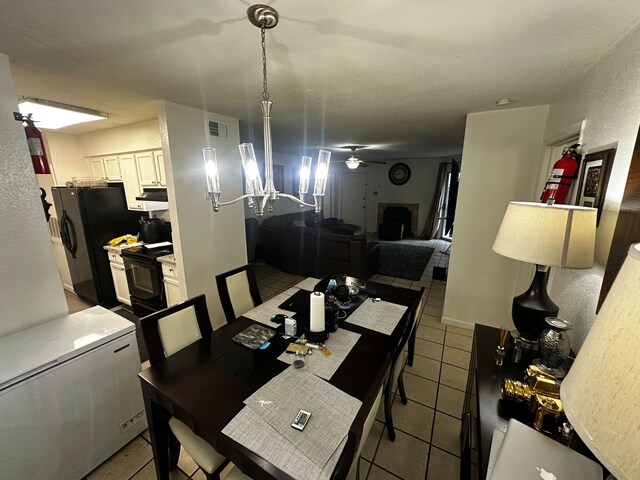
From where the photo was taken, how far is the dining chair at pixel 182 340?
1.16 m

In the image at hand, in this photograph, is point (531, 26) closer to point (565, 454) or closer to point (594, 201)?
point (594, 201)

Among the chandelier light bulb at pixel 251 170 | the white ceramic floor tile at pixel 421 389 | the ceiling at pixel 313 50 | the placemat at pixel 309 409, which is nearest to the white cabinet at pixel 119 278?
the ceiling at pixel 313 50

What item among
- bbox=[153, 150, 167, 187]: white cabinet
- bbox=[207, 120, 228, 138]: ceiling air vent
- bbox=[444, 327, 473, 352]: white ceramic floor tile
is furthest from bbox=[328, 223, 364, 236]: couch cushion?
bbox=[153, 150, 167, 187]: white cabinet

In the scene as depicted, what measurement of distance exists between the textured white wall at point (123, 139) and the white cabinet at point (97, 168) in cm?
9

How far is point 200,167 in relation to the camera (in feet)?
8.54

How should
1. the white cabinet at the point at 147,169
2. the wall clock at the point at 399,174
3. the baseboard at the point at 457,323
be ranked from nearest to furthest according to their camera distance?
the baseboard at the point at 457,323, the white cabinet at the point at 147,169, the wall clock at the point at 399,174

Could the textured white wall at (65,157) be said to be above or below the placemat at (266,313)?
above

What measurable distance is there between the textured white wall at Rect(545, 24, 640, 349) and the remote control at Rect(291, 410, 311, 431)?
140cm

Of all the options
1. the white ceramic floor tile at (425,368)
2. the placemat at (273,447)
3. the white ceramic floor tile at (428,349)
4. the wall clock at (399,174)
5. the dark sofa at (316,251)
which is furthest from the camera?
the wall clock at (399,174)

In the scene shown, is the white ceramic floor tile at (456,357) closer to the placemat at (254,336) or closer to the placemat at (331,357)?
the placemat at (331,357)

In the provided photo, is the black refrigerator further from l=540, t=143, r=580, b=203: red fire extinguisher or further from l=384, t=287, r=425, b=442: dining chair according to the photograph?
l=540, t=143, r=580, b=203: red fire extinguisher

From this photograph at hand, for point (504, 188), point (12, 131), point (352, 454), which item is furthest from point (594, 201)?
point (12, 131)

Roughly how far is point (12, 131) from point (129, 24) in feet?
3.27

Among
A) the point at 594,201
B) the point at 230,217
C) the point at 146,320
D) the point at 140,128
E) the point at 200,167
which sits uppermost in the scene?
the point at 140,128
